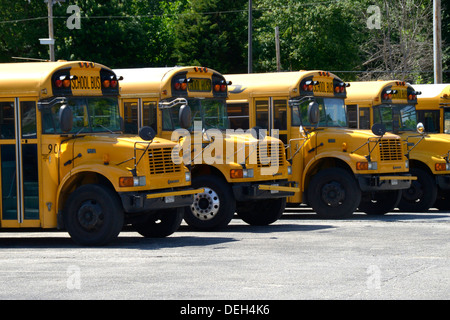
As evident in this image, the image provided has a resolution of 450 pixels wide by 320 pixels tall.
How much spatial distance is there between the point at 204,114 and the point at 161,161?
296 centimetres

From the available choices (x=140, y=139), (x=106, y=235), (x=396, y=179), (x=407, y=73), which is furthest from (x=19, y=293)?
(x=407, y=73)

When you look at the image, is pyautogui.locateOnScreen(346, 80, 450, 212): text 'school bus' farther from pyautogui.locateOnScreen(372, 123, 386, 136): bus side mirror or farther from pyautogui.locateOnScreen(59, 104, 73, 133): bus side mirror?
pyautogui.locateOnScreen(59, 104, 73, 133): bus side mirror

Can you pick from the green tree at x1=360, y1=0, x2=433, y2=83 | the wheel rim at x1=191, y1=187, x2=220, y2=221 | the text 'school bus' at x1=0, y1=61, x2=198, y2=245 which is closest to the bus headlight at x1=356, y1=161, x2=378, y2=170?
the wheel rim at x1=191, y1=187, x2=220, y2=221

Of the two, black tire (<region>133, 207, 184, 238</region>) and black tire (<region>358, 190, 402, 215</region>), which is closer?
black tire (<region>133, 207, 184, 238</region>)

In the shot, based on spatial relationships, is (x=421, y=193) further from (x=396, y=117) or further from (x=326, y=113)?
(x=326, y=113)

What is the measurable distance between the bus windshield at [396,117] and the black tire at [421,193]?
3.29 ft

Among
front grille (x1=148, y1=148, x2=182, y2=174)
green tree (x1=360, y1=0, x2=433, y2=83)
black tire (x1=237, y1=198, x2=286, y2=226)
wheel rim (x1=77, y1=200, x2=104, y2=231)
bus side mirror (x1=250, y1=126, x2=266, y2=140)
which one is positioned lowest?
black tire (x1=237, y1=198, x2=286, y2=226)

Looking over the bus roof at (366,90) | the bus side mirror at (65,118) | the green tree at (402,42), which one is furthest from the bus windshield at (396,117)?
the green tree at (402,42)

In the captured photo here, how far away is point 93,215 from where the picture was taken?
544 inches

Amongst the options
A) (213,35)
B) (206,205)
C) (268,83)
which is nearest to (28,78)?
(206,205)

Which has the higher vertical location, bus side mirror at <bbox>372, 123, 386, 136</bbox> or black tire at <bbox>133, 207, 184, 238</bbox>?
bus side mirror at <bbox>372, 123, 386, 136</bbox>

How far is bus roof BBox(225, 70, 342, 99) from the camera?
19.1m

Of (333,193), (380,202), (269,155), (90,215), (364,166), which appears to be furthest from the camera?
(380,202)

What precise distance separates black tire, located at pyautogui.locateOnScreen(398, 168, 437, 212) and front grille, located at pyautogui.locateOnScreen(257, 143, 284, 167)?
530cm
